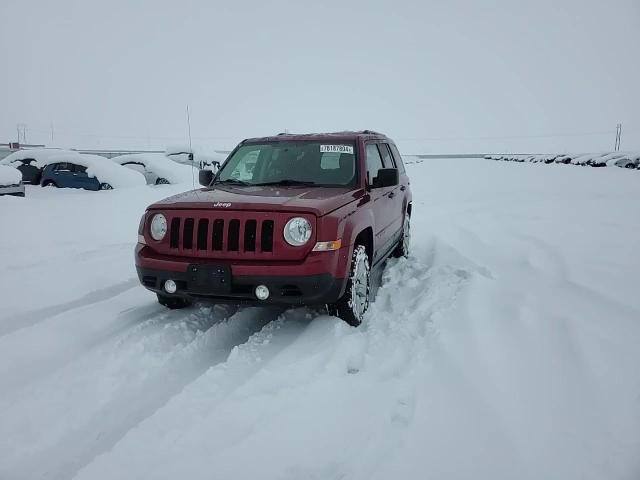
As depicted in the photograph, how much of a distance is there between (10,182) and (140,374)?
33.7ft

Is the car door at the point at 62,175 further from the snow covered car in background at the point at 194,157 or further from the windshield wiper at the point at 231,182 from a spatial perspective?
the windshield wiper at the point at 231,182

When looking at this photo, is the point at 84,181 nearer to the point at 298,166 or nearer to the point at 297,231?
the point at 298,166

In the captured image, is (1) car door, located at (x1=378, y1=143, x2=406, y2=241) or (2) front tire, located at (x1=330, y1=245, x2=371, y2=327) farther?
(1) car door, located at (x1=378, y1=143, x2=406, y2=241)

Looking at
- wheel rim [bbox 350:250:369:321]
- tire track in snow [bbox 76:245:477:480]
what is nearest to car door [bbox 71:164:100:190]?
tire track in snow [bbox 76:245:477:480]

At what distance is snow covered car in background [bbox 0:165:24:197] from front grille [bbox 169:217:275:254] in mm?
9717

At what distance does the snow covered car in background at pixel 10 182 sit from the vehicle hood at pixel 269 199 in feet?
30.0

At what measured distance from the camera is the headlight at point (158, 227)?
11.8 feet

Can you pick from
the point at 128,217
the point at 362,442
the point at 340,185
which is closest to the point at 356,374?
the point at 362,442

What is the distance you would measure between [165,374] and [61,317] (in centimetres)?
162

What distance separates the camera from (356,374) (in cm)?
289

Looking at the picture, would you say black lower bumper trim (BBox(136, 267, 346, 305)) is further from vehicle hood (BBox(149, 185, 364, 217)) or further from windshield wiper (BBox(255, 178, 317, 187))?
windshield wiper (BBox(255, 178, 317, 187))

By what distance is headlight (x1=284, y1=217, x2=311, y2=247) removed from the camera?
10.6ft

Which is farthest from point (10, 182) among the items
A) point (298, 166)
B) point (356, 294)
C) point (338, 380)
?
point (338, 380)

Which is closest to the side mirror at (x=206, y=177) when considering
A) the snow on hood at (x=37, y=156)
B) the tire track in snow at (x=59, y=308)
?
the tire track in snow at (x=59, y=308)
